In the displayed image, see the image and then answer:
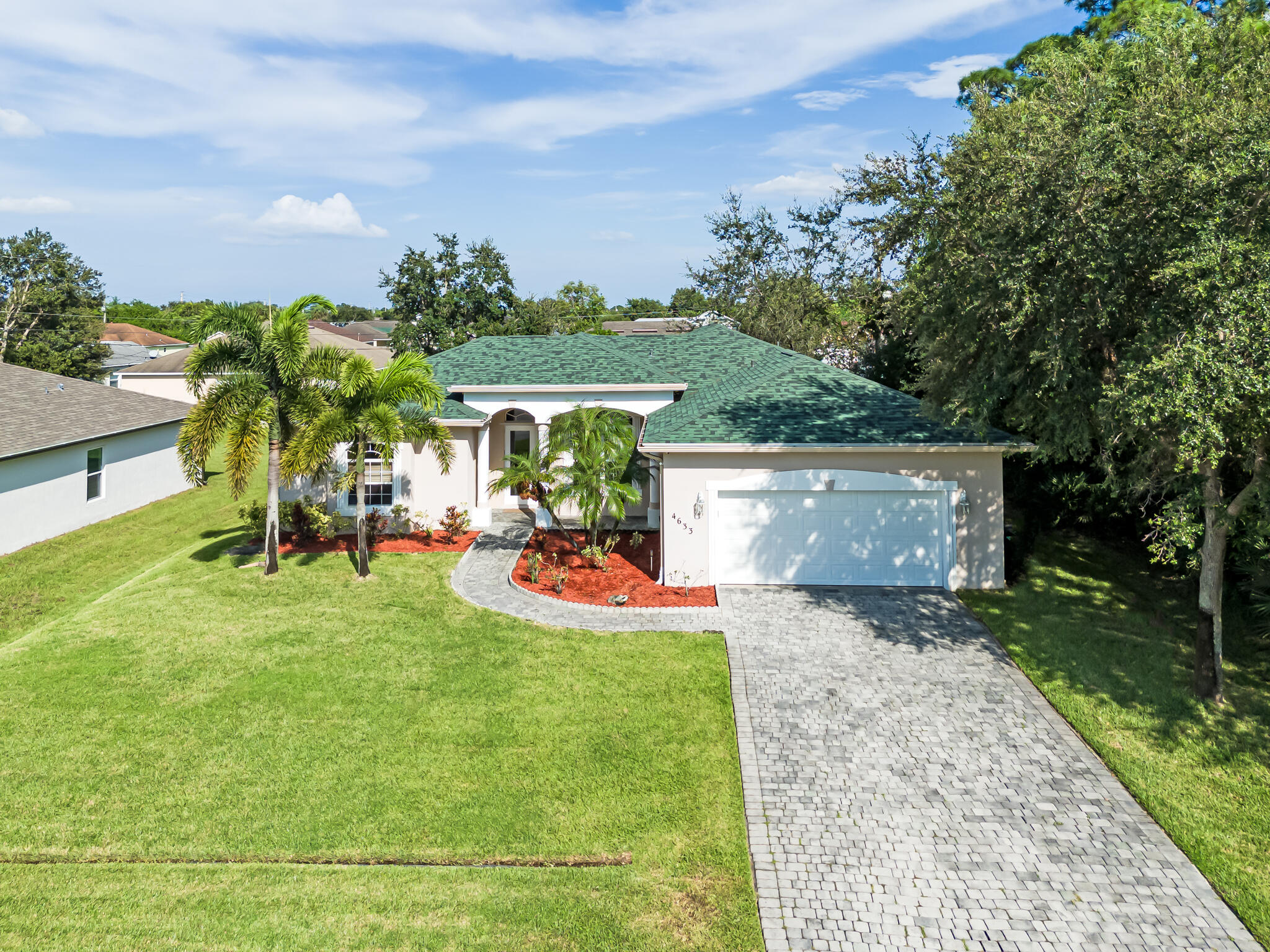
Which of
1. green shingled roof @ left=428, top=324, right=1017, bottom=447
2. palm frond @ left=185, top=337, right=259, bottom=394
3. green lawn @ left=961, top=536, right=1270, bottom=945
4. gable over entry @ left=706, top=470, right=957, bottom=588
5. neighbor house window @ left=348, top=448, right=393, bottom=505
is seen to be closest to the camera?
green lawn @ left=961, top=536, right=1270, bottom=945

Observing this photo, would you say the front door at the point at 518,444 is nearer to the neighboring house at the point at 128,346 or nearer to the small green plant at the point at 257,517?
the small green plant at the point at 257,517

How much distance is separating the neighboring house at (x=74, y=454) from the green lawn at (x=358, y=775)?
5814 millimetres

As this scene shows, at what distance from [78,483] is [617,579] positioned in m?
15.9

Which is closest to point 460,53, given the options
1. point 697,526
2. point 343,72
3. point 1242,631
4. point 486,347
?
point 343,72

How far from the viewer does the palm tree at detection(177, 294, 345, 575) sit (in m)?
14.7

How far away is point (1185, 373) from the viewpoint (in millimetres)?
8500

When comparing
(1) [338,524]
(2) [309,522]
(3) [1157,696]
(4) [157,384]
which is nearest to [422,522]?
(1) [338,524]

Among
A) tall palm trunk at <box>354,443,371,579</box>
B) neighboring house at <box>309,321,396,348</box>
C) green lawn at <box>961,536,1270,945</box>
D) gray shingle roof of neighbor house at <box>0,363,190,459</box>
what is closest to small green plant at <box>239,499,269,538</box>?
tall palm trunk at <box>354,443,371,579</box>

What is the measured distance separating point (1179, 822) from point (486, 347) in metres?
19.4

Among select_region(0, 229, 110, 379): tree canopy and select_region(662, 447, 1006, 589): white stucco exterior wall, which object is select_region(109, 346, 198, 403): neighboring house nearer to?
select_region(0, 229, 110, 379): tree canopy

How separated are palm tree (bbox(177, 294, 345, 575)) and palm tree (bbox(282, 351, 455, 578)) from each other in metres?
0.55

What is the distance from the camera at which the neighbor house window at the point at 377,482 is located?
19906mm

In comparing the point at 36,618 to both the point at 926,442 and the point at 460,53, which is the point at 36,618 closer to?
the point at 460,53

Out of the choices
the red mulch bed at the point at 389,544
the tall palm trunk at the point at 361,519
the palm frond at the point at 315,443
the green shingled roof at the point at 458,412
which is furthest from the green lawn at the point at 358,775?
the green shingled roof at the point at 458,412
